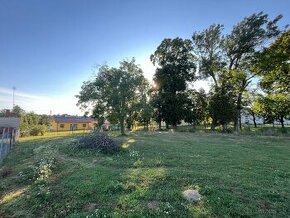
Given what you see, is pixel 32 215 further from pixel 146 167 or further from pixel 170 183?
pixel 146 167

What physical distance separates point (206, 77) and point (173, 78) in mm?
5284

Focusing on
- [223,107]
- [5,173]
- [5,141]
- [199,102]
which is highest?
[199,102]

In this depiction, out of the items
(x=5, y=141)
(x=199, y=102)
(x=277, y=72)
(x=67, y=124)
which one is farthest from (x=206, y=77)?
(x=67, y=124)

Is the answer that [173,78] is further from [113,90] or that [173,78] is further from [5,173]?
[5,173]

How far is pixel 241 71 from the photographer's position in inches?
1291

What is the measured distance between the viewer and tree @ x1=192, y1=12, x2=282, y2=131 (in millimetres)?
35125

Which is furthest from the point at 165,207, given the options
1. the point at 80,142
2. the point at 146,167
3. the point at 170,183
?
the point at 80,142

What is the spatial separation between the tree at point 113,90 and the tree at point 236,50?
44.2 feet

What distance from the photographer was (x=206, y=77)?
4200cm

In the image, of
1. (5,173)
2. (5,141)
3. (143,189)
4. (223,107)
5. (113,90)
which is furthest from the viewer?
(223,107)

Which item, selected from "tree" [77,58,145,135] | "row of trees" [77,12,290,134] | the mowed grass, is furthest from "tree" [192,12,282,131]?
the mowed grass

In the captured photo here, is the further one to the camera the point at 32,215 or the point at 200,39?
the point at 200,39

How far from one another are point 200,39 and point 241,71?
1086cm

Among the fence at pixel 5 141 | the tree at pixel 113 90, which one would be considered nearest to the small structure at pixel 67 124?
the tree at pixel 113 90
